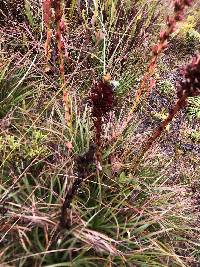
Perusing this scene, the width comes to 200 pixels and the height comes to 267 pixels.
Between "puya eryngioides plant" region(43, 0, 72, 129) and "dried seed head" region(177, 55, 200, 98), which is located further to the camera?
"puya eryngioides plant" region(43, 0, 72, 129)

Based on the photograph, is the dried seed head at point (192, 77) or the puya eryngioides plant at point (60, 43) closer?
the dried seed head at point (192, 77)

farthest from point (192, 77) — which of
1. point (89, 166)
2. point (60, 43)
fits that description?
point (89, 166)

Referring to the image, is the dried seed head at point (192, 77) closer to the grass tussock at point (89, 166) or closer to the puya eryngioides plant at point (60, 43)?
the grass tussock at point (89, 166)

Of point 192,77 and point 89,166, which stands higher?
point 192,77

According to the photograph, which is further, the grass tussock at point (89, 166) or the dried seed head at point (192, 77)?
the grass tussock at point (89, 166)

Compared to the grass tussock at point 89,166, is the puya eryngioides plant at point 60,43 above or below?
above

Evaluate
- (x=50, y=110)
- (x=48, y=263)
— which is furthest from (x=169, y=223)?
(x=50, y=110)

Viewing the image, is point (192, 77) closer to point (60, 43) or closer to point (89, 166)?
point (60, 43)

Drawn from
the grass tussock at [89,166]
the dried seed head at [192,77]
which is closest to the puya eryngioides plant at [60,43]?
the grass tussock at [89,166]

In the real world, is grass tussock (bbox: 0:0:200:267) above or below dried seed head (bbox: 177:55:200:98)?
below

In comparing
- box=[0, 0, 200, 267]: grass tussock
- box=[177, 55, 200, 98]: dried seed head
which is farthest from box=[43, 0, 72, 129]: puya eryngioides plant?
box=[177, 55, 200, 98]: dried seed head

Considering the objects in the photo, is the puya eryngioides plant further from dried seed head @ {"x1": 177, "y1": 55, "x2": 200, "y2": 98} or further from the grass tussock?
dried seed head @ {"x1": 177, "y1": 55, "x2": 200, "y2": 98}

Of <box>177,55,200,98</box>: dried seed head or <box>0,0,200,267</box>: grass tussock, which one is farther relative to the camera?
<box>0,0,200,267</box>: grass tussock

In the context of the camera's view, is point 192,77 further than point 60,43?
No
